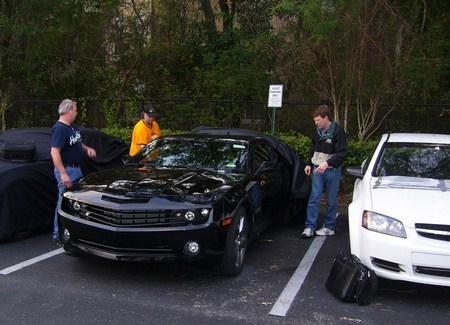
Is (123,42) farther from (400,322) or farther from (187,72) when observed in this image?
(400,322)

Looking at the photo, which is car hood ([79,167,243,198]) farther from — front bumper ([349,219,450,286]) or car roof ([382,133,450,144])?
car roof ([382,133,450,144])

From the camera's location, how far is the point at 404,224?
4.03 meters

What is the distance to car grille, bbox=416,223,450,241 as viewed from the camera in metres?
3.92

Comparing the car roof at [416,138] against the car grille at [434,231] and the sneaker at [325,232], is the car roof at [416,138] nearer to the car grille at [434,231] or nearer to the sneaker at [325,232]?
the sneaker at [325,232]

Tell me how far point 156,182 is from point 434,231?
8.50ft

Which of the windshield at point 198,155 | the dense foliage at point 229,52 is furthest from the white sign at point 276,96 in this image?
the windshield at point 198,155

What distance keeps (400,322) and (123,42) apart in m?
12.4

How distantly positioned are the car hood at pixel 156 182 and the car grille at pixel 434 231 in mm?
1837

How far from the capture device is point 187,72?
50.2 feet

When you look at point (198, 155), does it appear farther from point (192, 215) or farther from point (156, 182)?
point (192, 215)

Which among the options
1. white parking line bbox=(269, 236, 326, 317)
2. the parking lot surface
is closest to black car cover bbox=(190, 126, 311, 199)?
white parking line bbox=(269, 236, 326, 317)

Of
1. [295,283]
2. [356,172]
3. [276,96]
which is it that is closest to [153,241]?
[295,283]

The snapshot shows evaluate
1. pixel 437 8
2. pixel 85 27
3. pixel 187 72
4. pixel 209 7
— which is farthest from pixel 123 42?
pixel 437 8

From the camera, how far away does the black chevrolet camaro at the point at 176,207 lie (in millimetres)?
4273
